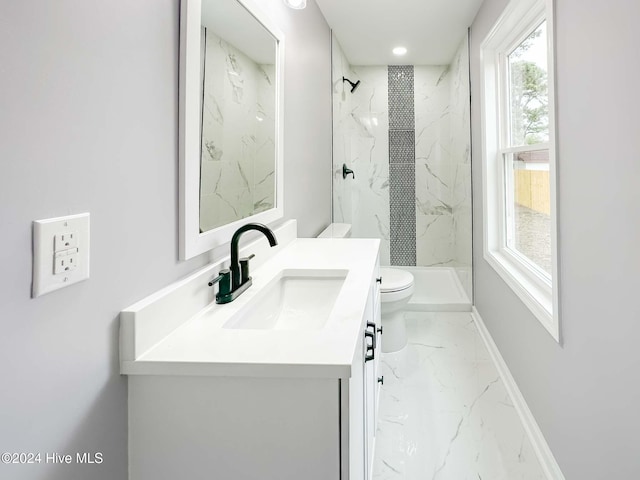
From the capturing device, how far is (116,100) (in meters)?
0.82

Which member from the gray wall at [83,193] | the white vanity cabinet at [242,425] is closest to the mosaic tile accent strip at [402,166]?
the gray wall at [83,193]

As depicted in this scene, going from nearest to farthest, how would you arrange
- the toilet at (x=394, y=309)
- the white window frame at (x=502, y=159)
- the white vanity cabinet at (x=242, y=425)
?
the white vanity cabinet at (x=242, y=425) → the white window frame at (x=502, y=159) → the toilet at (x=394, y=309)

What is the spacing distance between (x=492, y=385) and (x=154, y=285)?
202cm

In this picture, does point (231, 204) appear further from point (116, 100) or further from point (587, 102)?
point (587, 102)

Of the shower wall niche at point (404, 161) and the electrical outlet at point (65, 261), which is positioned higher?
the shower wall niche at point (404, 161)

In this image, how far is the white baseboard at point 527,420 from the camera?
1.60 m

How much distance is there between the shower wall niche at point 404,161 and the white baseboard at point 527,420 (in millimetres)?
1714

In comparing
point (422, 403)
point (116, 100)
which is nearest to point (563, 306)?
point (422, 403)

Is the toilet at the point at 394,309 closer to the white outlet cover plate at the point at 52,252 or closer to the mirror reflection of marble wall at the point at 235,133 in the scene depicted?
the mirror reflection of marble wall at the point at 235,133

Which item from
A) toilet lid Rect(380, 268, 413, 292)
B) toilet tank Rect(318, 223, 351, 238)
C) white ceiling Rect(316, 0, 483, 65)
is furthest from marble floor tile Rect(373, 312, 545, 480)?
white ceiling Rect(316, 0, 483, 65)

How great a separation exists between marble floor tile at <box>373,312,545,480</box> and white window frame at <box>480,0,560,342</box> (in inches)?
21.7

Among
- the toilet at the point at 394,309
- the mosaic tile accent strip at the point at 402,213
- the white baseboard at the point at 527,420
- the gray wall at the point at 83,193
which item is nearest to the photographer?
the gray wall at the point at 83,193

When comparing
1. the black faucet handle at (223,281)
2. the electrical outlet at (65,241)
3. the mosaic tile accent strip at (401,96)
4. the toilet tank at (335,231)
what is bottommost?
the black faucet handle at (223,281)

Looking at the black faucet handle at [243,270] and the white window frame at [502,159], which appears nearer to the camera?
the black faucet handle at [243,270]
